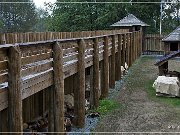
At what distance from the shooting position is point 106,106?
33.2 feet

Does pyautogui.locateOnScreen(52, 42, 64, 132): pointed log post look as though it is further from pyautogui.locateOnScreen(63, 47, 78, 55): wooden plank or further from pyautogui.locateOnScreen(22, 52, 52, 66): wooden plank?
pyautogui.locateOnScreen(63, 47, 78, 55): wooden plank

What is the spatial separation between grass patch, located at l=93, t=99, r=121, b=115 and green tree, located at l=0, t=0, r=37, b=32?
5326cm

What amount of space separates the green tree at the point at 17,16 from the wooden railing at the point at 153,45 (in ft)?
114

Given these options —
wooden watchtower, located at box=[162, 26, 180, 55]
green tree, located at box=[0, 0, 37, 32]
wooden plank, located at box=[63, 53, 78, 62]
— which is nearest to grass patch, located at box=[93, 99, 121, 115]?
wooden plank, located at box=[63, 53, 78, 62]

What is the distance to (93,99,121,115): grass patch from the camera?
31.7ft

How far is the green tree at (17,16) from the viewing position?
6262 centimetres

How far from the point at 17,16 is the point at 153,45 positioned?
3708 cm

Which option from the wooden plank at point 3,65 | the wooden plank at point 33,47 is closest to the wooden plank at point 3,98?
the wooden plank at point 3,65

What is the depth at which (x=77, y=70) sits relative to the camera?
855cm

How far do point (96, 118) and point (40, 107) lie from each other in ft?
5.09

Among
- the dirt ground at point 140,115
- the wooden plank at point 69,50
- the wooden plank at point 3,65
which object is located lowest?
the dirt ground at point 140,115

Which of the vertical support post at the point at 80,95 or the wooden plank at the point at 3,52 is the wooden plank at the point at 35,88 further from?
the vertical support post at the point at 80,95

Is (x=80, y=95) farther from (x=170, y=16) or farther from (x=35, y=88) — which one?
(x=170, y=16)

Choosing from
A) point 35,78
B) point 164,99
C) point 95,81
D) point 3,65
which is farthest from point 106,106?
point 3,65
